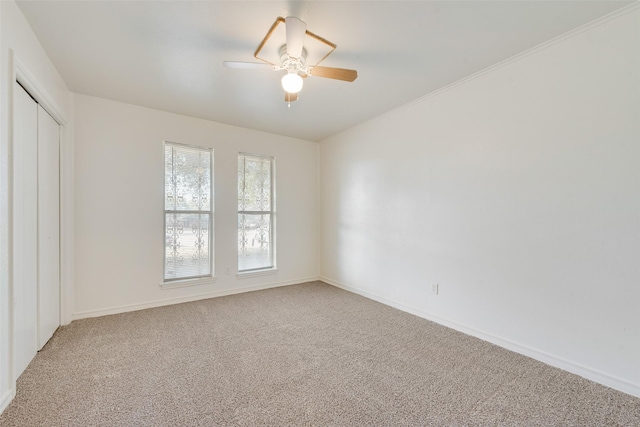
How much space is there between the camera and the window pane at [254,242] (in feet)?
14.3

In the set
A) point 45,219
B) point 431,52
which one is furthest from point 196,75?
point 431,52

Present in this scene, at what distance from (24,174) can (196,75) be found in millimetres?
1608

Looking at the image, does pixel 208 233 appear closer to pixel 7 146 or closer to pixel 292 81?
pixel 7 146

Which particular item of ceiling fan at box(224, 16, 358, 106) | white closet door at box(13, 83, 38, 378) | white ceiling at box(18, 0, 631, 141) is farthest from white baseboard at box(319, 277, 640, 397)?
white closet door at box(13, 83, 38, 378)

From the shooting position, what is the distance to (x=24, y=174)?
214 centimetres

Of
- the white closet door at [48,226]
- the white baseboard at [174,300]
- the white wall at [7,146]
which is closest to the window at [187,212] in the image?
the white baseboard at [174,300]

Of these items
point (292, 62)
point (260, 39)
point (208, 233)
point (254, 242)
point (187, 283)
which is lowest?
point (187, 283)

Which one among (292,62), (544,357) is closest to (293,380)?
(544,357)

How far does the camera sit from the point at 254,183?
4.49 metres

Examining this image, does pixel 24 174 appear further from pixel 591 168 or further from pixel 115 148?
pixel 591 168

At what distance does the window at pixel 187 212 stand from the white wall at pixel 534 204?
2579 mm

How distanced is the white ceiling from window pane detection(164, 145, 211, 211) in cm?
76

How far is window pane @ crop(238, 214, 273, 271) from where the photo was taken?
4363mm

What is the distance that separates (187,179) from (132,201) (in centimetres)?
72
